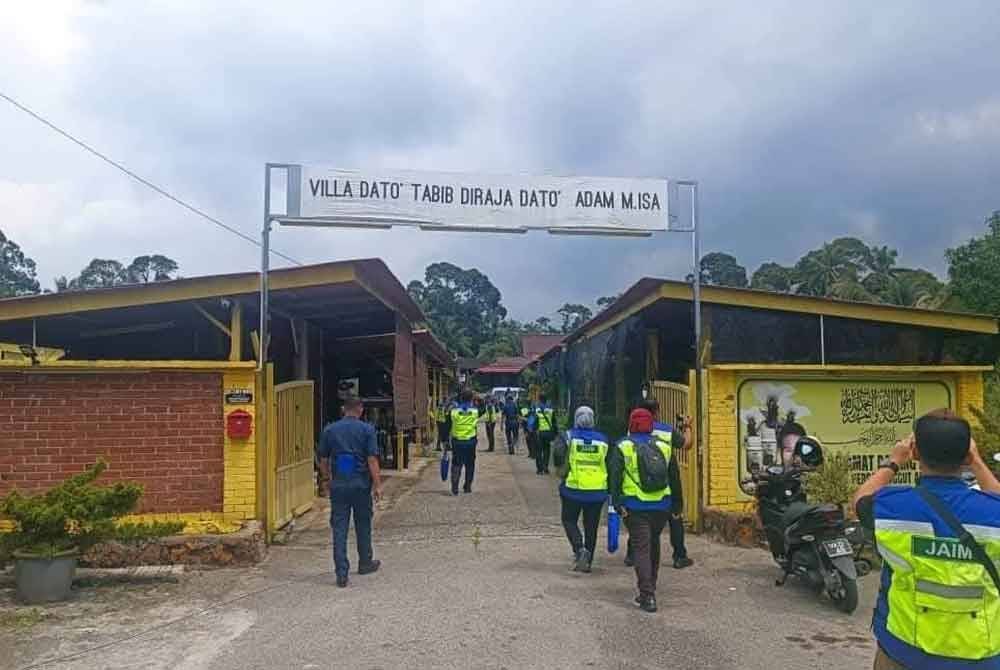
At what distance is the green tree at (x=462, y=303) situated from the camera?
278 feet

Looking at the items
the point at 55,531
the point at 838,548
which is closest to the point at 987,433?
the point at 838,548

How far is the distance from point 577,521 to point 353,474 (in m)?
2.19

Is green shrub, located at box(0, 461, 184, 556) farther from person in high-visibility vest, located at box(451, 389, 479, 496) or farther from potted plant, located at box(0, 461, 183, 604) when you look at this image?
person in high-visibility vest, located at box(451, 389, 479, 496)

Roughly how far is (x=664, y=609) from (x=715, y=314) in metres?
5.17

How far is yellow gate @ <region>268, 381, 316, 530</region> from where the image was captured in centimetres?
1024

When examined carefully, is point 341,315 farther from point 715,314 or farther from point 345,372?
point 715,314

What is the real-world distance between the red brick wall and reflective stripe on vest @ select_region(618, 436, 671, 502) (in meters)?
4.36

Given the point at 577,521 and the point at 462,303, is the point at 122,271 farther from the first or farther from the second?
the point at 577,521

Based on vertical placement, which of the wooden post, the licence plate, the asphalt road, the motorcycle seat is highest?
the wooden post

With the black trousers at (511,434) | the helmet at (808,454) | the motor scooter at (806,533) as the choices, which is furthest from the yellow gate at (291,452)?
the black trousers at (511,434)

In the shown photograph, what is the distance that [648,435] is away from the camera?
7.71 metres

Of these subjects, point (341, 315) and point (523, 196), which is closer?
point (523, 196)

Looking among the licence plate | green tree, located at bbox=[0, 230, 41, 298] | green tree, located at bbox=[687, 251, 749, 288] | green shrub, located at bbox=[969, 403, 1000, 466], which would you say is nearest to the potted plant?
the licence plate

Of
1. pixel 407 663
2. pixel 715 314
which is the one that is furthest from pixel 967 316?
pixel 407 663
